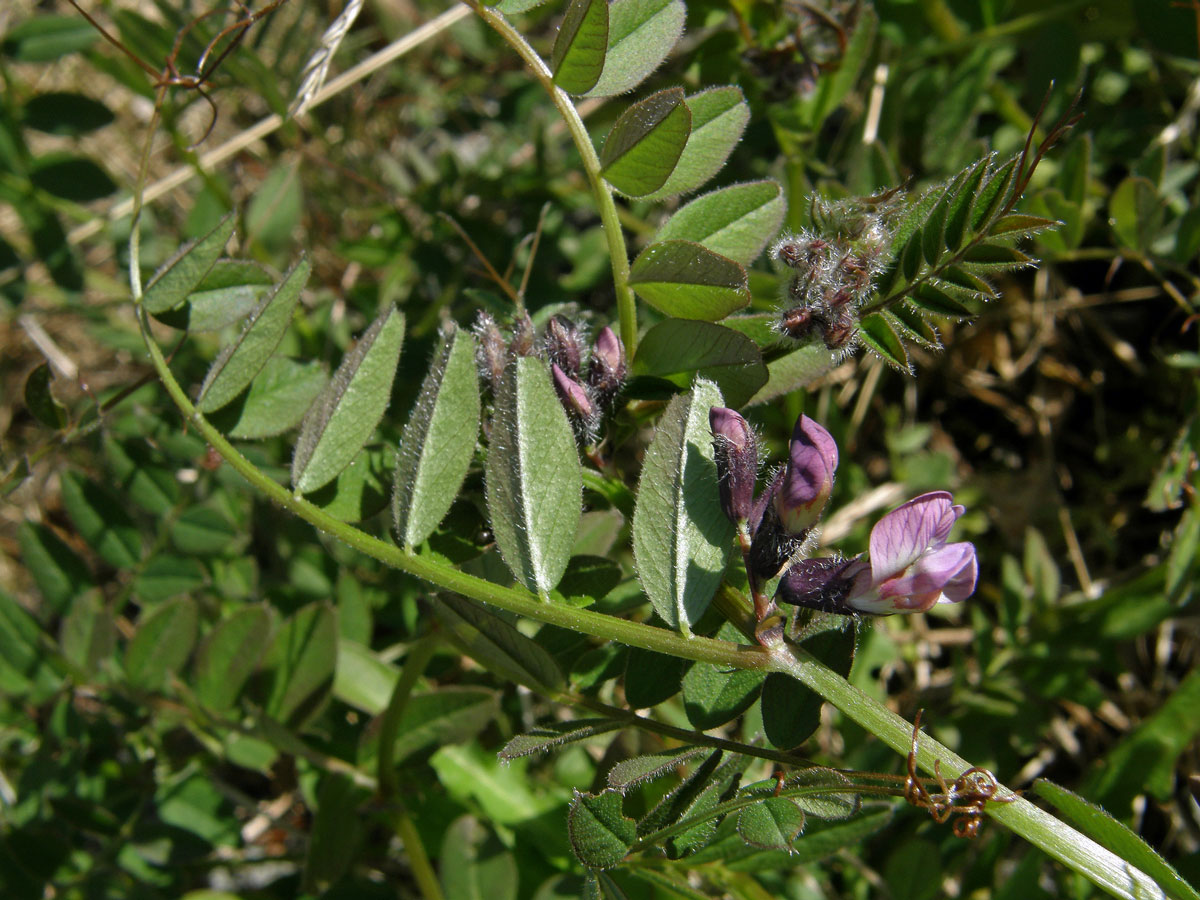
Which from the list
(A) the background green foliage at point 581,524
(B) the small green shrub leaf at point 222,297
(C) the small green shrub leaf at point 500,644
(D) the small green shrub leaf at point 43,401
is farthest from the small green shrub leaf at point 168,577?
(C) the small green shrub leaf at point 500,644

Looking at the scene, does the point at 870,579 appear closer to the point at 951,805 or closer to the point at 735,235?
the point at 951,805

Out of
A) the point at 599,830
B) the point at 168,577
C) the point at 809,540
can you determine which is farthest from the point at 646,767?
the point at 168,577

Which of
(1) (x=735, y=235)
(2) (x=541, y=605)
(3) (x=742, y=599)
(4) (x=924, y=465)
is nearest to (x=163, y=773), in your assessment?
(2) (x=541, y=605)

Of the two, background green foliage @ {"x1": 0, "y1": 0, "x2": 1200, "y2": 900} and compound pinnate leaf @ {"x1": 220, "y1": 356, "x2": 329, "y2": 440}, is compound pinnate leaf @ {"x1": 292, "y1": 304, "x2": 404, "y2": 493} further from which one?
compound pinnate leaf @ {"x1": 220, "y1": 356, "x2": 329, "y2": 440}

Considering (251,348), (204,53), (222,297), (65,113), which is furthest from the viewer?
(65,113)

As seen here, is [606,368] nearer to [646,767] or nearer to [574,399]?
[574,399]

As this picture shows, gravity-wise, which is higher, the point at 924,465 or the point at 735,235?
the point at 735,235

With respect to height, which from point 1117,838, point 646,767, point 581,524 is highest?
point 581,524

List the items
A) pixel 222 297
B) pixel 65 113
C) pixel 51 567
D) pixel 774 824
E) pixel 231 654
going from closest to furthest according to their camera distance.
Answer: pixel 774 824
pixel 222 297
pixel 231 654
pixel 51 567
pixel 65 113
